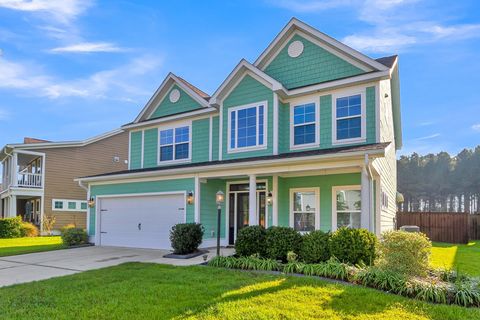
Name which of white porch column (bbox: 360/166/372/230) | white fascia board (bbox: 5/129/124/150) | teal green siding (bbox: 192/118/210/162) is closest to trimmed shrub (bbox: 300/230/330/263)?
white porch column (bbox: 360/166/372/230)

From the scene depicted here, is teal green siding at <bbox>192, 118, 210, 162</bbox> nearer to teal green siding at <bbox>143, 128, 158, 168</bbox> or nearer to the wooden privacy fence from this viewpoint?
teal green siding at <bbox>143, 128, 158, 168</bbox>

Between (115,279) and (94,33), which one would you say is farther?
(94,33)

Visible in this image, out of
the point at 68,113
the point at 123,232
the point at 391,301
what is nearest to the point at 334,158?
the point at 391,301

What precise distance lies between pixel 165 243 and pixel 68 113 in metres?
14.0

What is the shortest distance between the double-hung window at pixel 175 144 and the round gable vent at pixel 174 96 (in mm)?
1384

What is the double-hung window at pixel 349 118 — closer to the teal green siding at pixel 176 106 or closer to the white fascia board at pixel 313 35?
the white fascia board at pixel 313 35

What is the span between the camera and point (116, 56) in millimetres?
15461

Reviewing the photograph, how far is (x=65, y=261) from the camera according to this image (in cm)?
1128

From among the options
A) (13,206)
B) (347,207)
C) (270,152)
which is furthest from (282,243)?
(13,206)

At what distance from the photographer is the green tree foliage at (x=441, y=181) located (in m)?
50.6

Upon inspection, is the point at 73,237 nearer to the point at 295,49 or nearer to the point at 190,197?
the point at 190,197

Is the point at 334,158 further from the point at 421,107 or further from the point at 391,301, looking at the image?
the point at 421,107

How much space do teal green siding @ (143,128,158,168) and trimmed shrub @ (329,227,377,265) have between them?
9939 mm

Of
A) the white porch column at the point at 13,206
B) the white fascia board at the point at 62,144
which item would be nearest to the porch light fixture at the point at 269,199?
the white fascia board at the point at 62,144
